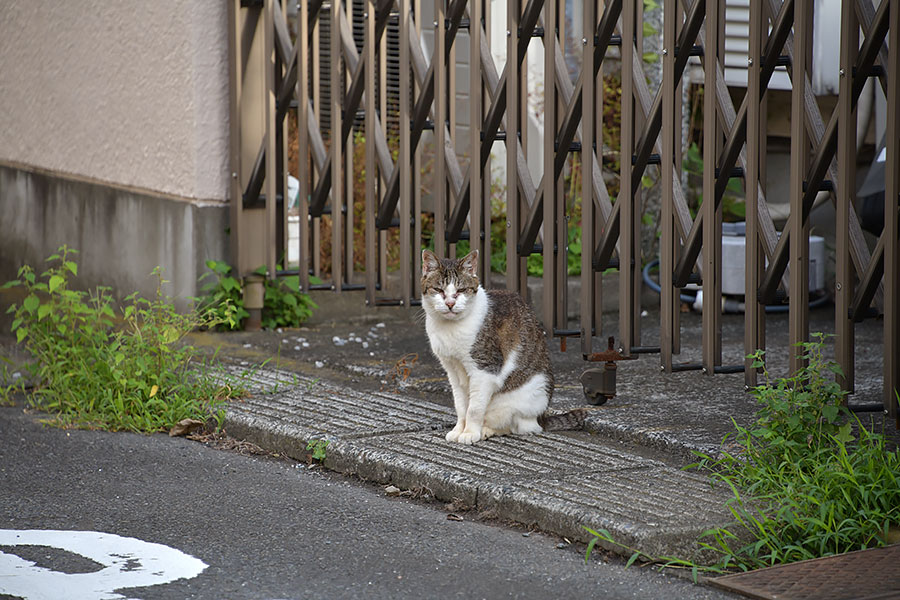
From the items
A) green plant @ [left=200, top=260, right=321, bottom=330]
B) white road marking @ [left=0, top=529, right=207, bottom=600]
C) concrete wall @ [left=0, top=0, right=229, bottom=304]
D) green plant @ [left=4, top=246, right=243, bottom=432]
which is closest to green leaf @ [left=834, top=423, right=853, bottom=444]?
white road marking @ [left=0, top=529, right=207, bottom=600]

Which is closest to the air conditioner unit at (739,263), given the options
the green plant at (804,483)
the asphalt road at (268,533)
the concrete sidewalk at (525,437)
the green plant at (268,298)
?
the concrete sidewalk at (525,437)

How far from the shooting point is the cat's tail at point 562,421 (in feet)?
17.1

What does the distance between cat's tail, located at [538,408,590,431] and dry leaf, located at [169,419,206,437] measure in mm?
1611

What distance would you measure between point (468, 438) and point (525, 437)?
28 centimetres

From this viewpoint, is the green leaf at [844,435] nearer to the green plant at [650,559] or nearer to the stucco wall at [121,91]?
the green plant at [650,559]

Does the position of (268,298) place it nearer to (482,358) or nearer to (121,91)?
(121,91)

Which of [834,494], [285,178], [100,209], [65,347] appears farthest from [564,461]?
[100,209]

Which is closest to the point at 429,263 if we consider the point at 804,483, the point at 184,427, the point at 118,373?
the point at 184,427

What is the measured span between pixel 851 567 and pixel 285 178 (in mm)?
4773

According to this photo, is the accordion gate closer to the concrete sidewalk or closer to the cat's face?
the concrete sidewalk

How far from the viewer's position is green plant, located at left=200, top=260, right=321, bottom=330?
7.64 metres

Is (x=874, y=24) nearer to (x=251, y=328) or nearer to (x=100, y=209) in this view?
(x=251, y=328)

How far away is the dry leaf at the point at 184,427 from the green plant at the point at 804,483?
2387 mm

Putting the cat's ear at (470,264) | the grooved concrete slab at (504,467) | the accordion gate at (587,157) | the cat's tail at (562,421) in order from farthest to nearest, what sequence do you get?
1. the cat's tail at (562,421)
2. the cat's ear at (470,264)
3. the accordion gate at (587,157)
4. the grooved concrete slab at (504,467)
